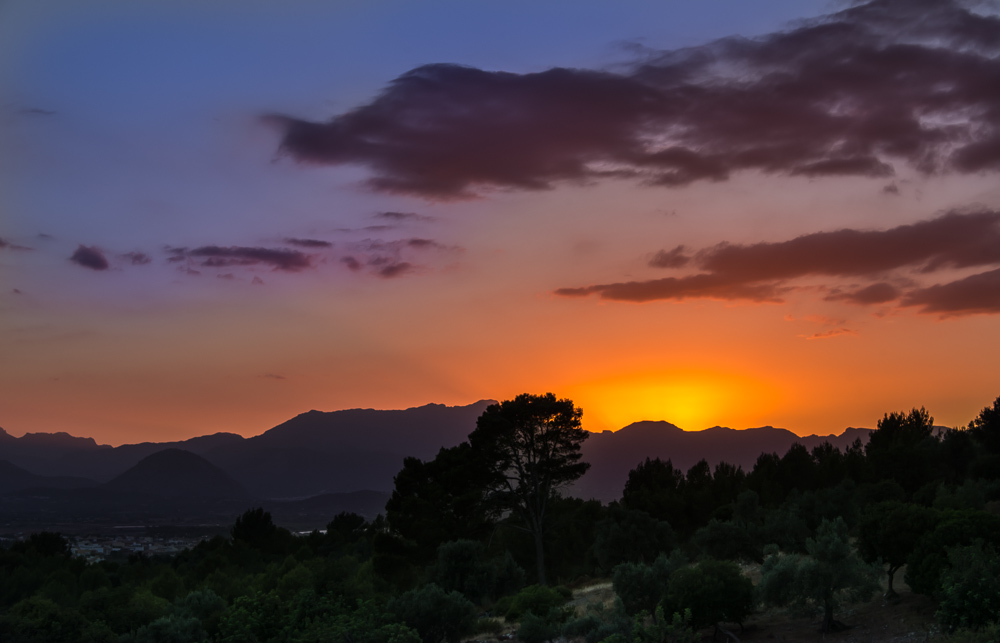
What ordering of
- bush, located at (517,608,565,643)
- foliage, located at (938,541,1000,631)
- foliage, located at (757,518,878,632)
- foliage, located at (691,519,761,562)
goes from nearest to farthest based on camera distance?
foliage, located at (938,541,1000,631)
foliage, located at (757,518,878,632)
bush, located at (517,608,565,643)
foliage, located at (691,519,761,562)

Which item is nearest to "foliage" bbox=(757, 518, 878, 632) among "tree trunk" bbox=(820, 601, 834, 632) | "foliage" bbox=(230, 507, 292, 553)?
"tree trunk" bbox=(820, 601, 834, 632)

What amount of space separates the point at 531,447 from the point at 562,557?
46.7 feet

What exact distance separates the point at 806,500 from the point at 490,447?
19.9 meters

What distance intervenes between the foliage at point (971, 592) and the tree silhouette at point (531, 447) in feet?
97.2

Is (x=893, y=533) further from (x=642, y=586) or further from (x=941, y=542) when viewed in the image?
(x=642, y=586)

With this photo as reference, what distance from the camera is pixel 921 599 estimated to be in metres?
28.4

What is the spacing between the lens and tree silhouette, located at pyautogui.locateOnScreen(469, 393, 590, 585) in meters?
52.8

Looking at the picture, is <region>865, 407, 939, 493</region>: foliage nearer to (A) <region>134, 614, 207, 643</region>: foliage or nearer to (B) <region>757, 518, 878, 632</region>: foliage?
(B) <region>757, 518, 878, 632</region>: foliage

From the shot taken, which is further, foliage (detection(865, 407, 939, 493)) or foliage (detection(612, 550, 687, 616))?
foliage (detection(865, 407, 939, 493))

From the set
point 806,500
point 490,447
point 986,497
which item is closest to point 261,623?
point 490,447

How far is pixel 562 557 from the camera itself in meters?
63.2

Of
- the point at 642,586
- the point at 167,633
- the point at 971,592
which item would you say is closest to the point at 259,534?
the point at 167,633

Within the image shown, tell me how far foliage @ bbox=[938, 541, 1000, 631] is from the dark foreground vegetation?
0.18ft

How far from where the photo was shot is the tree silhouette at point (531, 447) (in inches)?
2080
